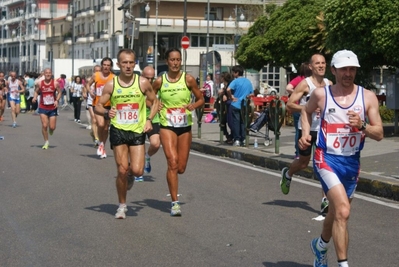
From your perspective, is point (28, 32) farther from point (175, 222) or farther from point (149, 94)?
point (175, 222)

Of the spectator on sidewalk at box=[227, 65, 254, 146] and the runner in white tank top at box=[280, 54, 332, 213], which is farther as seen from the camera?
the spectator on sidewalk at box=[227, 65, 254, 146]

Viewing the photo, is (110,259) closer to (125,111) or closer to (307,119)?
(307,119)

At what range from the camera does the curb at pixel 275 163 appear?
12312mm

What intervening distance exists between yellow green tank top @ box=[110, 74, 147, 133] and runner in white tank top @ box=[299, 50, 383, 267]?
3.52 metres

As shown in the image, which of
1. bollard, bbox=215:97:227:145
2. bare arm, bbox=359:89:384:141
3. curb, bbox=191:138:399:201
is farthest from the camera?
bollard, bbox=215:97:227:145

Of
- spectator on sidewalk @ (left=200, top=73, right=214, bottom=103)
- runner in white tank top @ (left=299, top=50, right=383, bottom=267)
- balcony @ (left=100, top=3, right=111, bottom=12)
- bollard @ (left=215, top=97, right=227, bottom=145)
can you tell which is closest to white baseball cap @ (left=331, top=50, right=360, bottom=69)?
runner in white tank top @ (left=299, top=50, right=383, bottom=267)

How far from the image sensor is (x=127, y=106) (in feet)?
34.3

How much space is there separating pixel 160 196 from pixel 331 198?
5359mm

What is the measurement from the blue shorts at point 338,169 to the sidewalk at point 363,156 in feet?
16.5

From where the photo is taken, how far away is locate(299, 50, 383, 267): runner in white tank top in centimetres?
700

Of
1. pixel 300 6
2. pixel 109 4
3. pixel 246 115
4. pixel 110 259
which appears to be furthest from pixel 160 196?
pixel 109 4

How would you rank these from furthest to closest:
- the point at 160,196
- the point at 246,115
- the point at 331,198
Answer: the point at 246,115 → the point at 160,196 → the point at 331,198

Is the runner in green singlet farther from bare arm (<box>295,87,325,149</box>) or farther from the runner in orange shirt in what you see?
the runner in orange shirt

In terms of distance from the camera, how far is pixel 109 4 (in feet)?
286
